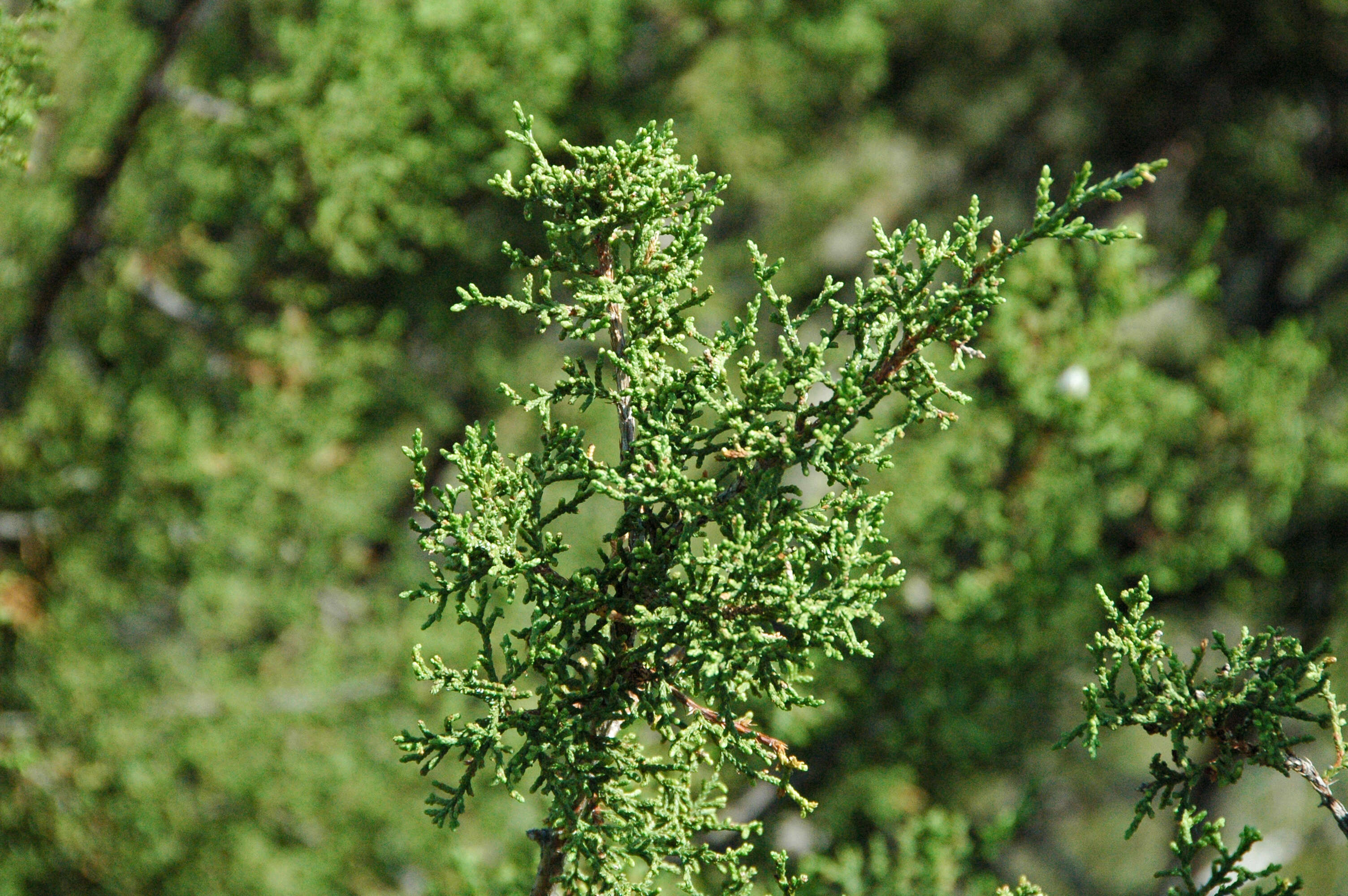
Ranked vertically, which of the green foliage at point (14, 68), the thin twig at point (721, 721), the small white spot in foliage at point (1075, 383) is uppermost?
the small white spot in foliage at point (1075, 383)

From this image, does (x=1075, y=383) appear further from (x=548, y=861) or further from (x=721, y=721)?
(x=548, y=861)

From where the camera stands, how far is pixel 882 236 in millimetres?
1597

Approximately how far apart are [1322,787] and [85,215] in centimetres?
456

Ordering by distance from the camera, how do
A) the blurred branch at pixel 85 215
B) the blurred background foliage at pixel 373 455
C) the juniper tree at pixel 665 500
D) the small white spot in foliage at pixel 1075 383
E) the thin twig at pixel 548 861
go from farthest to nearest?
1. the blurred branch at pixel 85 215
2. the blurred background foliage at pixel 373 455
3. the small white spot in foliage at pixel 1075 383
4. the thin twig at pixel 548 861
5. the juniper tree at pixel 665 500

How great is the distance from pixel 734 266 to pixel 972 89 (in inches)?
138

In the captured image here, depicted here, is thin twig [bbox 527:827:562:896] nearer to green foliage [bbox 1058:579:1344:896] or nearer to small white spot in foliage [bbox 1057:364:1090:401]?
green foliage [bbox 1058:579:1344:896]

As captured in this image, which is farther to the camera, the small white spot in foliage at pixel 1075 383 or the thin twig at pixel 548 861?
the small white spot in foliage at pixel 1075 383

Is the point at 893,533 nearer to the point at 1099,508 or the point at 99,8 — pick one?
the point at 1099,508

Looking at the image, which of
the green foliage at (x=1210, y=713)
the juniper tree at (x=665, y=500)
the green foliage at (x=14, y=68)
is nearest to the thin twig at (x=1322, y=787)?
the green foliage at (x=1210, y=713)

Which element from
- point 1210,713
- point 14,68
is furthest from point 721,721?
point 14,68

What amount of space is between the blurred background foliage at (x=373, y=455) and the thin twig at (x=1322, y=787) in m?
1.12

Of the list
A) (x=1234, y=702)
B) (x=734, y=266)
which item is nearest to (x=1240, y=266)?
(x=734, y=266)

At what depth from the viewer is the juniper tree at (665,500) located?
155cm

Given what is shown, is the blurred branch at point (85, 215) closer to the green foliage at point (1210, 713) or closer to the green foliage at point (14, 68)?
the green foliage at point (14, 68)
